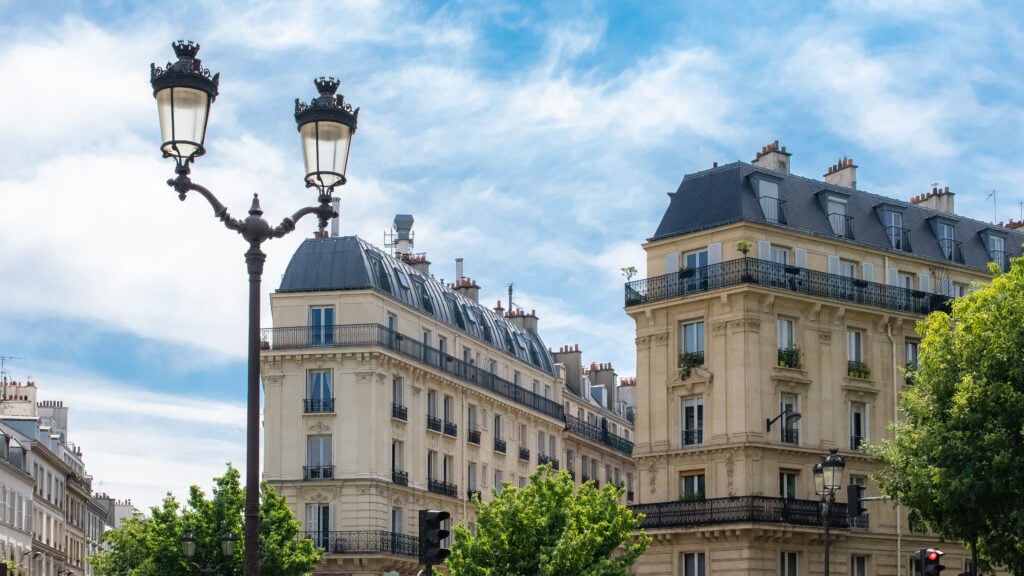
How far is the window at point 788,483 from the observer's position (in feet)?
142

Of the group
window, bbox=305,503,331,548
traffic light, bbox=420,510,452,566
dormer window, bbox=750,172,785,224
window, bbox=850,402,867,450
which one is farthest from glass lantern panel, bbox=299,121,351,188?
window, bbox=305,503,331,548

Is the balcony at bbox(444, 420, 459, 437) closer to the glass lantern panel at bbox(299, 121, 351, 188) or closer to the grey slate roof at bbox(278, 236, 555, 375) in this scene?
the grey slate roof at bbox(278, 236, 555, 375)

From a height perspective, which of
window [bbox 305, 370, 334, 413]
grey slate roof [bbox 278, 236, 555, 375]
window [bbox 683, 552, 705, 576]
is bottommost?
window [bbox 683, 552, 705, 576]

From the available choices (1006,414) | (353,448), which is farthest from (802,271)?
(353,448)

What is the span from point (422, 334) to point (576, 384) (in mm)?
18997

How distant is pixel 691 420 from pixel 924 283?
9.81 metres

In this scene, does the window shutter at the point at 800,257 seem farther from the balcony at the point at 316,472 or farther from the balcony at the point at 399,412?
the balcony at the point at 316,472

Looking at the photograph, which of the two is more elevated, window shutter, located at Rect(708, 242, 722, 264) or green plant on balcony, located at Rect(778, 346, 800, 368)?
window shutter, located at Rect(708, 242, 722, 264)

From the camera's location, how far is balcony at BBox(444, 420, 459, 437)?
5888cm

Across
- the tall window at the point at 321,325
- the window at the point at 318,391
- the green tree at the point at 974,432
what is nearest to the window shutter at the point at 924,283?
the green tree at the point at 974,432

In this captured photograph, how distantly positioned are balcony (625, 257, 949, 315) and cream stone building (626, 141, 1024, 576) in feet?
0.16

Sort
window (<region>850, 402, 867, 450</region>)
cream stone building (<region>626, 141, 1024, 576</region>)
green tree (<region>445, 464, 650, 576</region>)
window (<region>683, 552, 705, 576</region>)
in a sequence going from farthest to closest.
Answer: window (<region>850, 402, 867, 450</region>)
window (<region>683, 552, 705, 576</region>)
cream stone building (<region>626, 141, 1024, 576</region>)
green tree (<region>445, 464, 650, 576</region>)

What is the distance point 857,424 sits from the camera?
4562 cm

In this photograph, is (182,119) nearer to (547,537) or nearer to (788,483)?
(547,537)
